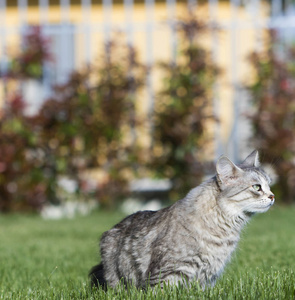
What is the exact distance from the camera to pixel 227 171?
3.94 meters

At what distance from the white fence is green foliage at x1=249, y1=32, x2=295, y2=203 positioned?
1.08 ft

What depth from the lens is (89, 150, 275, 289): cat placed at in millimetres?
3691

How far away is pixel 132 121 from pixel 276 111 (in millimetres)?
2193

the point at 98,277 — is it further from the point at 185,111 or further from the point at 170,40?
the point at 170,40

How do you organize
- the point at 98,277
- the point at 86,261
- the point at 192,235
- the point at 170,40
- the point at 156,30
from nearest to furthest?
the point at 192,235 < the point at 98,277 < the point at 86,261 < the point at 170,40 < the point at 156,30

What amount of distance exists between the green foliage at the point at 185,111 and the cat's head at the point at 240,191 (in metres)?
5.11

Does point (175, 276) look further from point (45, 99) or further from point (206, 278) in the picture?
point (45, 99)

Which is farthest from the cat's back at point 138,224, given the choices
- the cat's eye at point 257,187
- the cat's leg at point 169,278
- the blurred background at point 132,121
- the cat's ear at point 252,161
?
the blurred background at point 132,121

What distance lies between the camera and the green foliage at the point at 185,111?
915 centimetres

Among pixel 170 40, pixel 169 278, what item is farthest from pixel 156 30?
pixel 169 278

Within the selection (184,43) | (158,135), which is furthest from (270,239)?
(184,43)

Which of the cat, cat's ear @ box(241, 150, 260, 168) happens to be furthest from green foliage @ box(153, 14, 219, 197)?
the cat

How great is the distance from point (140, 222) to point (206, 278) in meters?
0.59

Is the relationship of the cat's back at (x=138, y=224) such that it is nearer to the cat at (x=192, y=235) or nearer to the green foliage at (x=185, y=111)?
the cat at (x=192, y=235)
